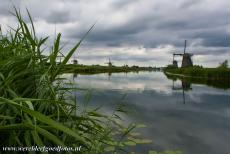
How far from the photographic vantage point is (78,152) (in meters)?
1.69

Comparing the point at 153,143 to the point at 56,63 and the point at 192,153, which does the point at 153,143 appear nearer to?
the point at 192,153

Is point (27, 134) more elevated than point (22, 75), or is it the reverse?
point (22, 75)

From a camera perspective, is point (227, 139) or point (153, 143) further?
point (227, 139)

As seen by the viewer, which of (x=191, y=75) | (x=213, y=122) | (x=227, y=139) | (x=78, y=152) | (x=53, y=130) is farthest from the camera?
(x=191, y=75)

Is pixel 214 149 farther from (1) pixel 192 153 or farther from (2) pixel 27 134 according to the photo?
(2) pixel 27 134

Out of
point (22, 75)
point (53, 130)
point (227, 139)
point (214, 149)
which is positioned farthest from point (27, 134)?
point (227, 139)

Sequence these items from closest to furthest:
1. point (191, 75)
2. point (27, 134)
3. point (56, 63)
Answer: point (27, 134) → point (56, 63) → point (191, 75)

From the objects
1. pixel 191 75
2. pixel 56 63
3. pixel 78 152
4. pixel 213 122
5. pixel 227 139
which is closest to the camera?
pixel 78 152

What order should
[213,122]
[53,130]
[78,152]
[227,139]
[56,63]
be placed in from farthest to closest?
[213,122], [227,139], [56,63], [78,152], [53,130]

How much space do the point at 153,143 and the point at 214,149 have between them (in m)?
1.56

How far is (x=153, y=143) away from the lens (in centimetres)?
548

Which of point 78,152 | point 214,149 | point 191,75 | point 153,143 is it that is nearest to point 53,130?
point 78,152

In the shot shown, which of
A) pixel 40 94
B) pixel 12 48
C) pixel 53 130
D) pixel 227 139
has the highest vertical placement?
pixel 12 48

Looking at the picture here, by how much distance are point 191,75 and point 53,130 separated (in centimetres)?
3837
